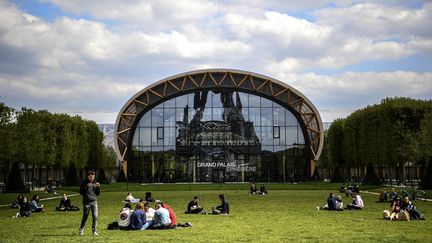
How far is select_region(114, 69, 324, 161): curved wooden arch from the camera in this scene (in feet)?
288

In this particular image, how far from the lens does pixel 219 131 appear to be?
283 feet

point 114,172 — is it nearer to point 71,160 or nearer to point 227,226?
point 71,160

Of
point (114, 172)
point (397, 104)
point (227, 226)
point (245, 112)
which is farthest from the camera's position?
point (114, 172)

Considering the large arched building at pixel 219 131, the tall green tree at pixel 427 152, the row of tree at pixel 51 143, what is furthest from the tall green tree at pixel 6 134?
the tall green tree at pixel 427 152

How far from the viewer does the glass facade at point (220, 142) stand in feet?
283

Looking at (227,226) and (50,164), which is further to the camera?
(50,164)

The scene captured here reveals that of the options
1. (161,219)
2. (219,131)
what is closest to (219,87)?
(219,131)

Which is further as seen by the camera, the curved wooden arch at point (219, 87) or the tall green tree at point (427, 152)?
Result: the curved wooden arch at point (219, 87)

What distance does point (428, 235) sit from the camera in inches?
691

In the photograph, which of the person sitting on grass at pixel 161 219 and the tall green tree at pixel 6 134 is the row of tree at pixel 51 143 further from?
the person sitting on grass at pixel 161 219

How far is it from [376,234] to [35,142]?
184 ft

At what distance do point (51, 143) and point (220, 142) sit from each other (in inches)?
1043

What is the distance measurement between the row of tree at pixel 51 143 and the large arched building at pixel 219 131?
199 inches

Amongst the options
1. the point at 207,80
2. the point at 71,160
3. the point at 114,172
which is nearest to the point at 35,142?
the point at 71,160
